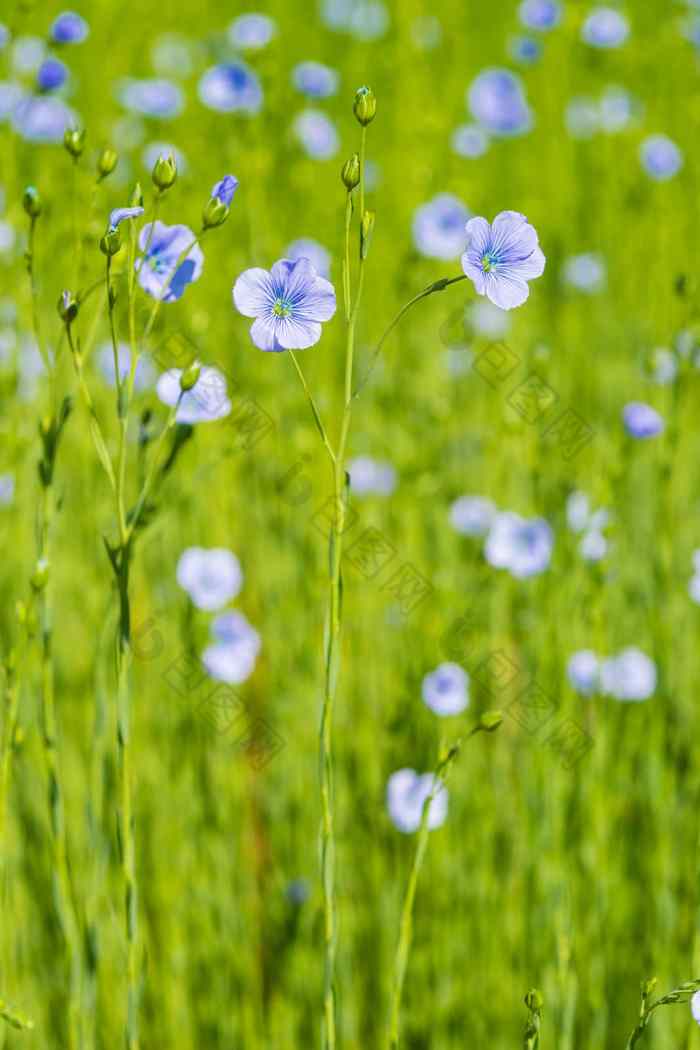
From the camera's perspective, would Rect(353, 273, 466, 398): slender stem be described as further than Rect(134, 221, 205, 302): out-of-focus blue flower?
No

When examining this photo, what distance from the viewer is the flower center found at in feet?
2.85

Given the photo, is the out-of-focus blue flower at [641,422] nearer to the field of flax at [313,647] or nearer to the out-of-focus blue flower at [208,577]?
the field of flax at [313,647]

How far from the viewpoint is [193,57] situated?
13.3ft

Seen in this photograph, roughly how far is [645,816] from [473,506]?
0.68 m

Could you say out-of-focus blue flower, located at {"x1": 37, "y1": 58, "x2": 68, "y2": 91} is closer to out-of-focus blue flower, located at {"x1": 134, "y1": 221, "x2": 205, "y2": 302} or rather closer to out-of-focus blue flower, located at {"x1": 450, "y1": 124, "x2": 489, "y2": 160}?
out-of-focus blue flower, located at {"x1": 134, "y1": 221, "x2": 205, "y2": 302}

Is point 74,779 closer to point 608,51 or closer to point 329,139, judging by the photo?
point 329,139

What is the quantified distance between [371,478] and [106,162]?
150 cm

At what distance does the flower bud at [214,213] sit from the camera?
898mm

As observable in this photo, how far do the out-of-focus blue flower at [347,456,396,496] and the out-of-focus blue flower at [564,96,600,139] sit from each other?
6.51ft

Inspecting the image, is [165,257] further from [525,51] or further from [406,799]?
[525,51]

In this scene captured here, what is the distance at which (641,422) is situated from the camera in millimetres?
1775

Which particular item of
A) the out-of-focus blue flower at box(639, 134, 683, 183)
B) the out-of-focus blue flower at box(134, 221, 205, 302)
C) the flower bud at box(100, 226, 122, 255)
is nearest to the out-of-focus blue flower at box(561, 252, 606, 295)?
the out-of-focus blue flower at box(639, 134, 683, 183)

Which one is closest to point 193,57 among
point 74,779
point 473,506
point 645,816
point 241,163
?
point 241,163

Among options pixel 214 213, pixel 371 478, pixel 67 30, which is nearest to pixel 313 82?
pixel 371 478
